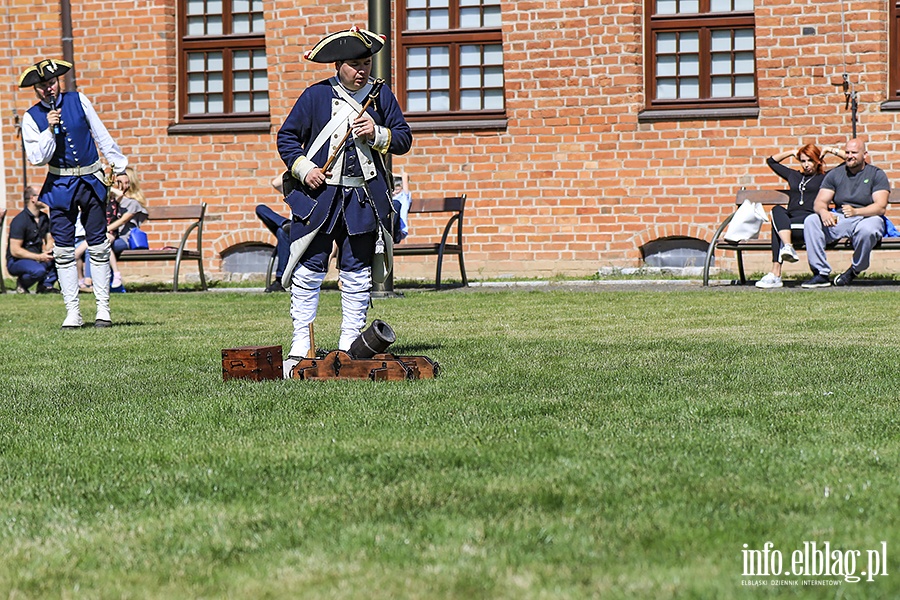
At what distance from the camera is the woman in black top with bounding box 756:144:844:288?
15688 millimetres

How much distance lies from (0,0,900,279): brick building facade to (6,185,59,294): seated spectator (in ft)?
8.20

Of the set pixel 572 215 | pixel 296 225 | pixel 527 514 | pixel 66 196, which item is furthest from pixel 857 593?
pixel 572 215

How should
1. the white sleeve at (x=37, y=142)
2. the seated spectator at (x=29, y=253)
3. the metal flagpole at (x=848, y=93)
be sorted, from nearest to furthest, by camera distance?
the white sleeve at (x=37, y=142) < the seated spectator at (x=29, y=253) < the metal flagpole at (x=848, y=93)

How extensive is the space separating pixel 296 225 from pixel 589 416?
8.73 feet

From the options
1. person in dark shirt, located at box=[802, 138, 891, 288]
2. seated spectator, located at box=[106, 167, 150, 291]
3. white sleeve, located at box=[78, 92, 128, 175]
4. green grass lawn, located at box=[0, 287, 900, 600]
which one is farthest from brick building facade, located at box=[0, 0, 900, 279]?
green grass lawn, located at box=[0, 287, 900, 600]

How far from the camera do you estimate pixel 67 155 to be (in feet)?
37.2

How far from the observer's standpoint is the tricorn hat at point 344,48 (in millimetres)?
7656

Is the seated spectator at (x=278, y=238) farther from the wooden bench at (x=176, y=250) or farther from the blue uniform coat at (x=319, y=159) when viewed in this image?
the blue uniform coat at (x=319, y=159)

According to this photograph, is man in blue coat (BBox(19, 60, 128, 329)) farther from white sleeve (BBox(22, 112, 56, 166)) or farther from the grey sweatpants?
the grey sweatpants

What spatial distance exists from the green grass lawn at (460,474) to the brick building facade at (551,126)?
1010 centimetres

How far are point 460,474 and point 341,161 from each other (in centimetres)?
352

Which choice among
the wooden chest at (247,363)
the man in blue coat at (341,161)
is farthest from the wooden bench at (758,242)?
the wooden chest at (247,363)

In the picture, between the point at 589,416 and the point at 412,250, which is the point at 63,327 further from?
the point at 589,416

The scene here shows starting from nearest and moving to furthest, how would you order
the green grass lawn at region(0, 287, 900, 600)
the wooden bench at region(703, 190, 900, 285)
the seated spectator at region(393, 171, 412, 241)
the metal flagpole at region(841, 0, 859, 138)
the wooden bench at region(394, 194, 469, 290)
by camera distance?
the green grass lawn at region(0, 287, 900, 600) < the wooden bench at region(703, 190, 900, 285) < the wooden bench at region(394, 194, 469, 290) < the seated spectator at region(393, 171, 412, 241) < the metal flagpole at region(841, 0, 859, 138)
